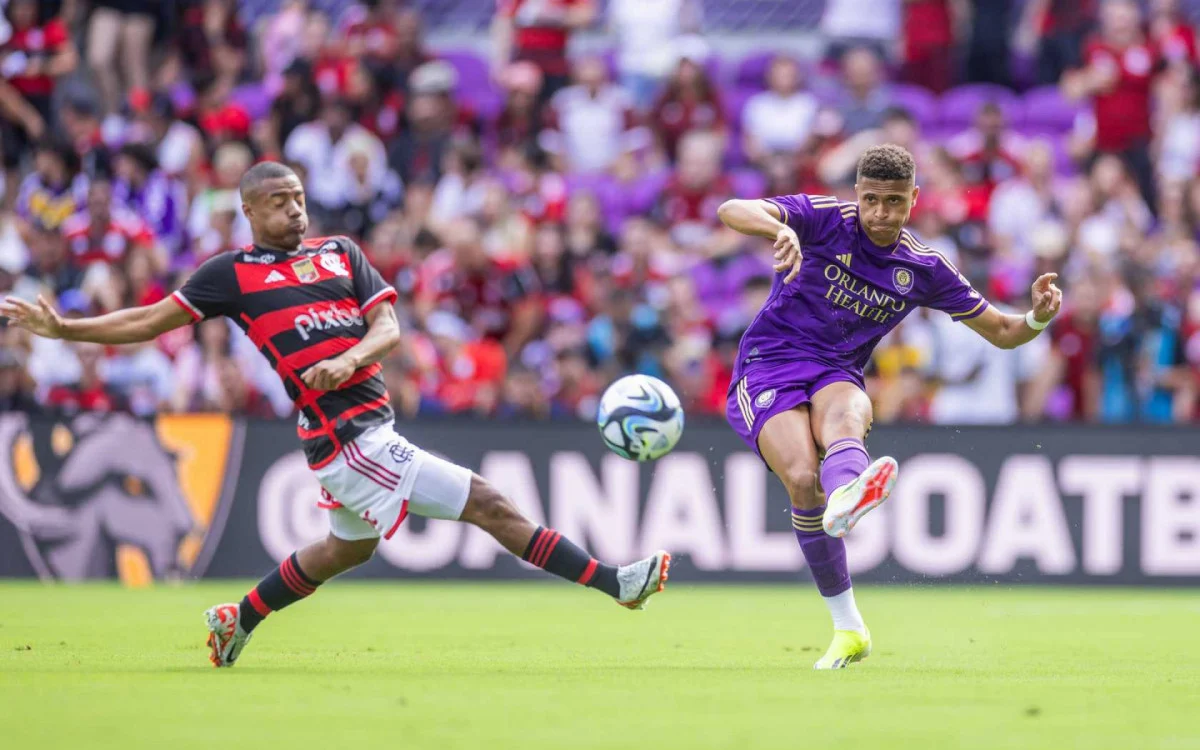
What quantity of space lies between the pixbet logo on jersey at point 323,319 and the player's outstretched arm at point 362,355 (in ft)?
0.36

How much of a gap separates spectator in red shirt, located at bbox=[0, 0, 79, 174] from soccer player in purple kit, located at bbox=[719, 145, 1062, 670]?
535 inches

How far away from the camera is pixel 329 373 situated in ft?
26.1

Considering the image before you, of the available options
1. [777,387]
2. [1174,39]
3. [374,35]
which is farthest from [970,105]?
[777,387]

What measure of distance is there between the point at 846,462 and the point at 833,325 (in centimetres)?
98

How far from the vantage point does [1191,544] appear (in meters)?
15.0

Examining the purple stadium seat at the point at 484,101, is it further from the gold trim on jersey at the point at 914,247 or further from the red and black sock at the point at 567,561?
the red and black sock at the point at 567,561

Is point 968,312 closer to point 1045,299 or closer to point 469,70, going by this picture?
point 1045,299

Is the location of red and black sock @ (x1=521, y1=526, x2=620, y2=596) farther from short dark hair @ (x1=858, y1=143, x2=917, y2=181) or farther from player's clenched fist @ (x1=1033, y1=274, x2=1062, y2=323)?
player's clenched fist @ (x1=1033, y1=274, x2=1062, y2=323)

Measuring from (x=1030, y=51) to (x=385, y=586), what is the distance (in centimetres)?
1048

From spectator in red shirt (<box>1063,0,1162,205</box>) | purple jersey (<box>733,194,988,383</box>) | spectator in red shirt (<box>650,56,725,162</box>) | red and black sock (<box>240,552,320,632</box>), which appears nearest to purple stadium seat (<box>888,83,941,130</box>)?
spectator in red shirt (<box>1063,0,1162,205</box>)

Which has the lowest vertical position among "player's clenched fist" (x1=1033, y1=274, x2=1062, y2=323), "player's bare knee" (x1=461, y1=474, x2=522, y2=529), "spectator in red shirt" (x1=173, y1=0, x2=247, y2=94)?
"player's bare knee" (x1=461, y1=474, x2=522, y2=529)

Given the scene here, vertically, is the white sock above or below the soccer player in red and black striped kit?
below

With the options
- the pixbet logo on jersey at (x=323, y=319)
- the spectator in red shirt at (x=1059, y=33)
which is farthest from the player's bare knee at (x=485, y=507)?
the spectator in red shirt at (x=1059, y=33)

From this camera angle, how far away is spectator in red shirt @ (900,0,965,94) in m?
20.2
